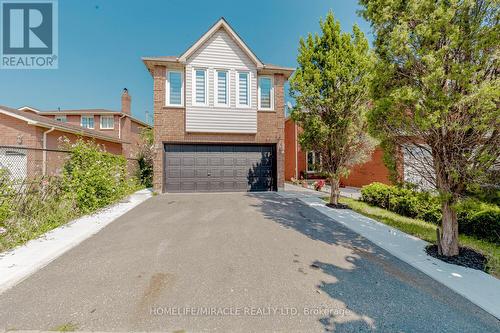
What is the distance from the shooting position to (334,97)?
8.01 m

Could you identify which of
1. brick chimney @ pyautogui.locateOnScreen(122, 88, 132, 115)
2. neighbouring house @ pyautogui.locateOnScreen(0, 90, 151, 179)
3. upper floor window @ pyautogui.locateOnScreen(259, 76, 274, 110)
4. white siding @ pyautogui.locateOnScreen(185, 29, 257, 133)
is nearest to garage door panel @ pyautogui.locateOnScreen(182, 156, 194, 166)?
white siding @ pyautogui.locateOnScreen(185, 29, 257, 133)

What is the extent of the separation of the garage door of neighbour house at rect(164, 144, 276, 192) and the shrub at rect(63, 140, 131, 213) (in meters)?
3.14

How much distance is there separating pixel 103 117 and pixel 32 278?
77.5 ft

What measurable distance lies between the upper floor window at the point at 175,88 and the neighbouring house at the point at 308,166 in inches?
275

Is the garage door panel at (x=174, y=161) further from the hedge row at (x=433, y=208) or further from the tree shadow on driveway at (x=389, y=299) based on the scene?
the hedge row at (x=433, y=208)

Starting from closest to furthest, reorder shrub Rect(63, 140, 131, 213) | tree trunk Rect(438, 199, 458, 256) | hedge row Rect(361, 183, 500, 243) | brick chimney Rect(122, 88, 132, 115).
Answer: tree trunk Rect(438, 199, 458, 256) → hedge row Rect(361, 183, 500, 243) → shrub Rect(63, 140, 131, 213) → brick chimney Rect(122, 88, 132, 115)

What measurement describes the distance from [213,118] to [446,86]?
8984 millimetres

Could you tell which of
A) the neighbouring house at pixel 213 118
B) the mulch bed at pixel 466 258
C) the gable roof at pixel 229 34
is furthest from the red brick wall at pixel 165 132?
the mulch bed at pixel 466 258

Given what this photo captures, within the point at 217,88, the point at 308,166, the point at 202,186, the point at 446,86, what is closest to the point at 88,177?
the point at 202,186

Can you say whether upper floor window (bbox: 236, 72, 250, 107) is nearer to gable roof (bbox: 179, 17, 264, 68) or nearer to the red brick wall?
gable roof (bbox: 179, 17, 264, 68)

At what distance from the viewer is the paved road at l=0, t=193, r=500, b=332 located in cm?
237

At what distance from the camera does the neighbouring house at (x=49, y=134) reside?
17.5 ft

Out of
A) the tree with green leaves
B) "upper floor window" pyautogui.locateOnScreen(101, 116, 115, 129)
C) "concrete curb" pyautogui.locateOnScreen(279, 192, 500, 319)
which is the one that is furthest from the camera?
"upper floor window" pyautogui.locateOnScreen(101, 116, 115, 129)

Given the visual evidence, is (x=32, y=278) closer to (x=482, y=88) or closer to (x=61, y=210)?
→ (x=61, y=210)
